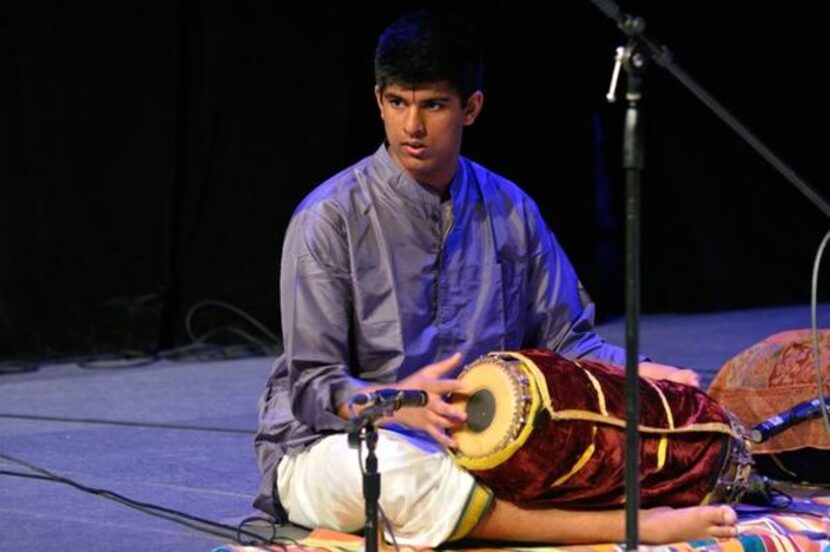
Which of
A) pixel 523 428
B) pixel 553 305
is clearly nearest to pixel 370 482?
pixel 523 428

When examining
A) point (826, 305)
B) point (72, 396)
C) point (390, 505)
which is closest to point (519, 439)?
point (390, 505)

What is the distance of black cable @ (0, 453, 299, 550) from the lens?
3284 millimetres

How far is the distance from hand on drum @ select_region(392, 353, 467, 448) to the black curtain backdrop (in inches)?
129

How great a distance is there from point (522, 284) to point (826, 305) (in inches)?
188

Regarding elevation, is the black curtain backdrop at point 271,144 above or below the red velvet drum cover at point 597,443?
above

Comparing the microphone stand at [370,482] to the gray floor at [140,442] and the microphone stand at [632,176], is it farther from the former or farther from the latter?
the gray floor at [140,442]

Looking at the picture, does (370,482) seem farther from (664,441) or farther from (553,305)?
(553,305)

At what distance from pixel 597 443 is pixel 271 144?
3544 mm

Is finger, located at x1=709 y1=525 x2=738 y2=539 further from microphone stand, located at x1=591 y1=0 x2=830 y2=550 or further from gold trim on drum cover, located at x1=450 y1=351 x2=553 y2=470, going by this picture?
microphone stand, located at x1=591 y1=0 x2=830 y2=550

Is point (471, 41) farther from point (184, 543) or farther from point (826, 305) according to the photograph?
point (826, 305)

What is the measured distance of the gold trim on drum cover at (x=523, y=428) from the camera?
300 cm

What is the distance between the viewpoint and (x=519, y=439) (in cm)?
300

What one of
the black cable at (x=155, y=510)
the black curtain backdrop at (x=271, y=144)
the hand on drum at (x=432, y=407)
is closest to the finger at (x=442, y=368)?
the hand on drum at (x=432, y=407)

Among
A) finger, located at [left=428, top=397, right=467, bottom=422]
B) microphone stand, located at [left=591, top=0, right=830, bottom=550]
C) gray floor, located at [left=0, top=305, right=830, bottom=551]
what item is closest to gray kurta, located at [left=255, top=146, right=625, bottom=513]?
finger, located at [left=428, top=397, right=467, bottom=422]
